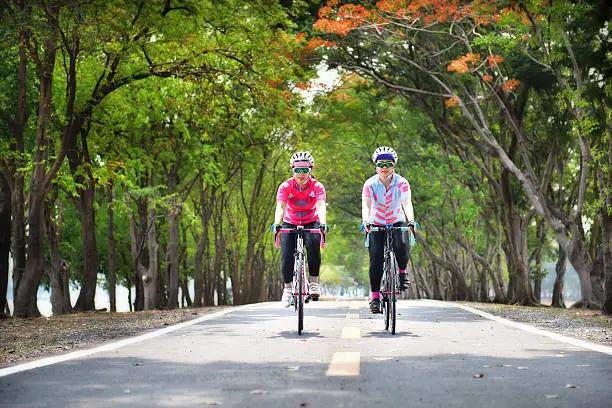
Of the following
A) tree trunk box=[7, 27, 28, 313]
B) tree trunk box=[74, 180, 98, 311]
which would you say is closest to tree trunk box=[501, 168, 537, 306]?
tree trunk box=[74, 180, 98, 311]

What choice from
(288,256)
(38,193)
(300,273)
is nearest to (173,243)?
(38,193)

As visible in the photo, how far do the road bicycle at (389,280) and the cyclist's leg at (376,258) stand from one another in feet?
0.25

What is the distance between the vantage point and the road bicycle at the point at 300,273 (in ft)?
34.9

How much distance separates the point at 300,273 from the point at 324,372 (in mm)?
3800

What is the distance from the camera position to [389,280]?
10742 mm

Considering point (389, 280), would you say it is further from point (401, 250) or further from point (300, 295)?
point (300, 295)

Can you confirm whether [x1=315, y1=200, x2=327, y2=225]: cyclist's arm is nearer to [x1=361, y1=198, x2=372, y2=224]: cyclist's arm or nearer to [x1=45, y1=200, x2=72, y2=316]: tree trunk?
[x1=361, y1=198, x2=372, y2=224]: cyclist's arm

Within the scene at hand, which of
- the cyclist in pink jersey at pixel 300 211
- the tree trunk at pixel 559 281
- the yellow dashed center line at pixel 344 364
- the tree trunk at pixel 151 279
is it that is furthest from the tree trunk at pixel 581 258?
the tree trunk at pixel 151 279

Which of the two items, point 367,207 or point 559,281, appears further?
point 559,281

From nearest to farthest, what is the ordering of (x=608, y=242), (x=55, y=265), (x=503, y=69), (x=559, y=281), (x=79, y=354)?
(x=79, y=354), (x=608, y=242), (x=503, y=69), (x=55, y=265), (x=559, y=281)

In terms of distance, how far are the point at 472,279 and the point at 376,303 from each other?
86.5 feet

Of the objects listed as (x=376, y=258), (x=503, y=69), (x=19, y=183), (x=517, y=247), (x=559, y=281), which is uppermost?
(x=503, y=69)

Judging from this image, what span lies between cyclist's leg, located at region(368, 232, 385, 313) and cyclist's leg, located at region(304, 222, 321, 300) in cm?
66

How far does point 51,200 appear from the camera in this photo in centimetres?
2673
